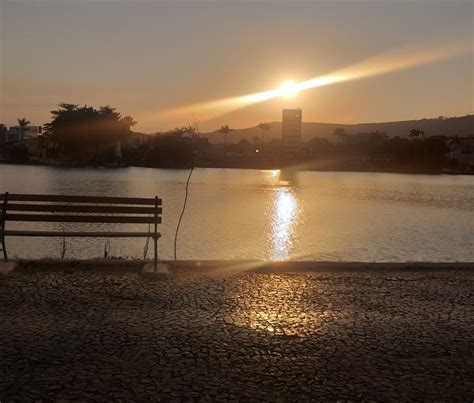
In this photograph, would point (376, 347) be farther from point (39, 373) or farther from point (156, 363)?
point (39, 373)

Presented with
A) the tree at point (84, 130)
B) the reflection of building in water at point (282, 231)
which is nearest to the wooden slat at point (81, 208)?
the reflection of building in water at point (282, 231)

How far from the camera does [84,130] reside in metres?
126

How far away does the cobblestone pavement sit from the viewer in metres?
3.74

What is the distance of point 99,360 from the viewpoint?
4.11 m

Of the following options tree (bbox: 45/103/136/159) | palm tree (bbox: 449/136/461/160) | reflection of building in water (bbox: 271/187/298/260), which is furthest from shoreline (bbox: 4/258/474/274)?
palm tree (bbox: 449/136/461/160)

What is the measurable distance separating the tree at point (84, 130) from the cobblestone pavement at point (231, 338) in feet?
414

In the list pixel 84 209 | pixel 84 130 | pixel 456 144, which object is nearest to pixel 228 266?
pixel 84 209

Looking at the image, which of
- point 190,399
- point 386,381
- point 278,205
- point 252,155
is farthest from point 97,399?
point 252,155

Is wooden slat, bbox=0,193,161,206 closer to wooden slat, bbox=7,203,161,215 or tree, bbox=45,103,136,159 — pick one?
wooden slat, bbox=7,203,161,215

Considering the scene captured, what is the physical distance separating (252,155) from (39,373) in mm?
165609

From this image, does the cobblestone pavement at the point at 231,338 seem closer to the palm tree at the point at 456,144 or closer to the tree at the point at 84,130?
the tree at the point at 84,130

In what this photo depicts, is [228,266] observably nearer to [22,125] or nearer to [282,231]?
[282,231]

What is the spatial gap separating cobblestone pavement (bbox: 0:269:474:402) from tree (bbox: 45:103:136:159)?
126 m

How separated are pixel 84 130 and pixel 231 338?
421ft
